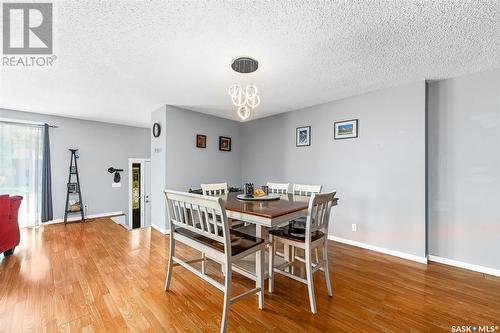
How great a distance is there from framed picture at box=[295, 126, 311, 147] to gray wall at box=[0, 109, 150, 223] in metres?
4.23

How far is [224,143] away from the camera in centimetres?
473

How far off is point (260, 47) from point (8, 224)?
3.84m

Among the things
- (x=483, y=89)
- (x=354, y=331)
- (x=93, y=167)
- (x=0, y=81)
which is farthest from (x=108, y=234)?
(x=483, y=89)

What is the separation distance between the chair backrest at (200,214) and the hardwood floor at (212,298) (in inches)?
24.3

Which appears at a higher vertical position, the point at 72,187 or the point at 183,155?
the point at 183,155

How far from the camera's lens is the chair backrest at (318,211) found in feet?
5.63

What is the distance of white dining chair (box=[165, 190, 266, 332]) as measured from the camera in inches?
59.9

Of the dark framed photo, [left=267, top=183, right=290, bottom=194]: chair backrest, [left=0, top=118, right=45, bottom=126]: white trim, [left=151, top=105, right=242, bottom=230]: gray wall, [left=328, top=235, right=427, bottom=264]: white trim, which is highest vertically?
[left=0, top=118, right=45, bottom=126]: white trim

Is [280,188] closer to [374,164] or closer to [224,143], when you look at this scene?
[374,164]


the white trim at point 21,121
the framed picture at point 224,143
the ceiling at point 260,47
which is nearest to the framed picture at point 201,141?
the framed picture at point 224,143

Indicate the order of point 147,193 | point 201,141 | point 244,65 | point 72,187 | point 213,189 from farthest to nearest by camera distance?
point 147,193 < point 72,187 < point 201,141 < point 213,189 < point 244,65

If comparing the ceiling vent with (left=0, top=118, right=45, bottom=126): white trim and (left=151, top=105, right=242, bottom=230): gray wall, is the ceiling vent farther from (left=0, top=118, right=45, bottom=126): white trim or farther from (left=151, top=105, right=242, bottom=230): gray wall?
(left=0, top=118, right=45, bottom=126): white trim

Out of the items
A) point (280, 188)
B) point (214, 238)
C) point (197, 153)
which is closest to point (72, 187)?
point (197, 153)

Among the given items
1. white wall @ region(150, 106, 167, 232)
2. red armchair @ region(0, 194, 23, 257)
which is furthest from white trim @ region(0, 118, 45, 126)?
white wall @ region(150, 106, 167, 232)
